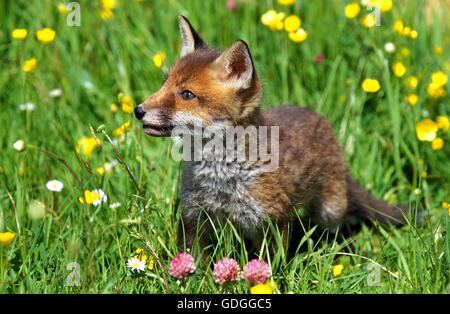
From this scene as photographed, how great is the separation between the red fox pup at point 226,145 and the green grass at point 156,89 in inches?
7.3

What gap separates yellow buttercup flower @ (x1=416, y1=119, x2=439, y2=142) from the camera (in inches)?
176

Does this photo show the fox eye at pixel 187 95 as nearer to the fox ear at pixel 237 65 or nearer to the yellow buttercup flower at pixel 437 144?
the fox ear at pixel 237 65

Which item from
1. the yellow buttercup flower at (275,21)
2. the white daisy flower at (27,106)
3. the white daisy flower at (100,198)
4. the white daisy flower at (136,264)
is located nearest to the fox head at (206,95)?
the white daisy flower at (100,198)

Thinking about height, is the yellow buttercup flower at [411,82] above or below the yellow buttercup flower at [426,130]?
above

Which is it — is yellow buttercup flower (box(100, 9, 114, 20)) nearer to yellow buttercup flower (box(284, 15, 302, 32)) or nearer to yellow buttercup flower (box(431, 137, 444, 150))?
yellow buttercup flower (box(284, 15, 302, 32))

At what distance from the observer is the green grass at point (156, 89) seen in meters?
3.59

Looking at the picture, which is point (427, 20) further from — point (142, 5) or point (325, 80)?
point (142, 5)

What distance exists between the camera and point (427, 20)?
19.8 feet

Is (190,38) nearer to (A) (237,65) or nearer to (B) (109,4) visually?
(A) (237,65)

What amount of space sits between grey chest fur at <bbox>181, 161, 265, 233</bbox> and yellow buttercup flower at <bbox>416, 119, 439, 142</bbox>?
1.77m

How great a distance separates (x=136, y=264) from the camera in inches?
121

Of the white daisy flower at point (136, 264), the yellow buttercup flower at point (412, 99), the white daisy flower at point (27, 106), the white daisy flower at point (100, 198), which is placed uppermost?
the white daisy flower at point (27, 106)

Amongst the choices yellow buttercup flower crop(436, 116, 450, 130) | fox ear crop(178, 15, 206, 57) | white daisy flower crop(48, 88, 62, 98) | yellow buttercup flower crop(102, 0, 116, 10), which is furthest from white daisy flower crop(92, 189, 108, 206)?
yellow buttercup flower crop(436, 116, 450, 130)
